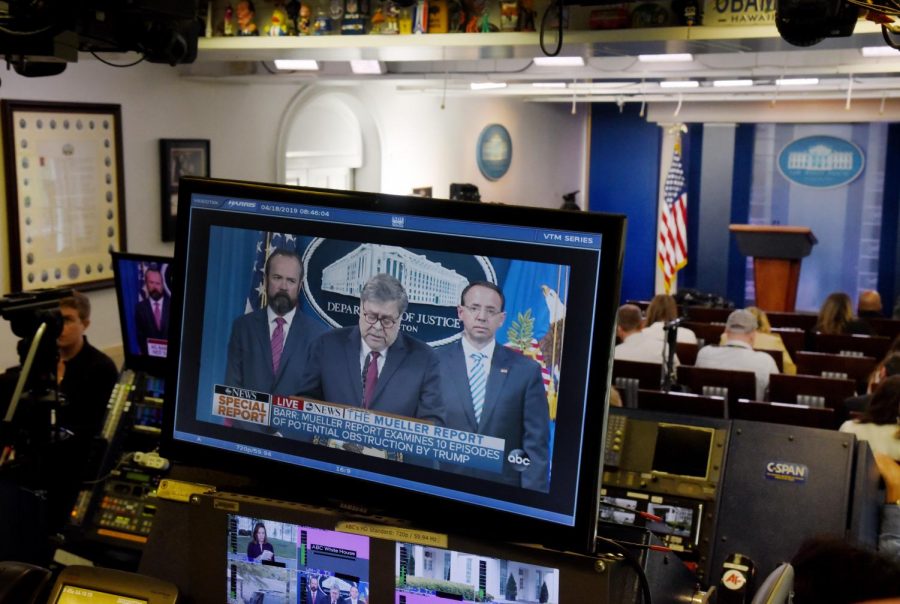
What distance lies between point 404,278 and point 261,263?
0.23m

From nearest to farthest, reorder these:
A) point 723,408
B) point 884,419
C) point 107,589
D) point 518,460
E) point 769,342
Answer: point 518,460 < point 107,589 < point 884,419 < point 723,408 < point 769,342

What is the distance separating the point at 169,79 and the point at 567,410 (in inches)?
267

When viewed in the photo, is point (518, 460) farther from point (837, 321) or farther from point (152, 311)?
point (837, 321)

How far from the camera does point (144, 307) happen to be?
3449 mm

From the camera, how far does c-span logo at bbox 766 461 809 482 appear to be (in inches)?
101

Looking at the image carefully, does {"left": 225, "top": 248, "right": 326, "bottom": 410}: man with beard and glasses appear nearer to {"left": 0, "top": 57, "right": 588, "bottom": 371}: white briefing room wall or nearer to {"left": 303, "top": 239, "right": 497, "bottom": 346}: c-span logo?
{"left": 303, "top": 239, "right": 497, "bottom": 346}: c-span logo

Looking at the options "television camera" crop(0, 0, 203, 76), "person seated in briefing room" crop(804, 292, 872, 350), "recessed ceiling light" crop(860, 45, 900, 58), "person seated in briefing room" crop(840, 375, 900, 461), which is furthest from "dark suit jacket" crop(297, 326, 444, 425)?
"person seated in briefing room" crop(804, 292, 872, 350)

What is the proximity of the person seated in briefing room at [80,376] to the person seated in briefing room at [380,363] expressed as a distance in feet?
11.5

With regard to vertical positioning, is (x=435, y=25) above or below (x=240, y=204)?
above

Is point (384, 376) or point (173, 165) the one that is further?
point (173, 165)

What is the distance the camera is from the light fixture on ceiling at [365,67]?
757 cm

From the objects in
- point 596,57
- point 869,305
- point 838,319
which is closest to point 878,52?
point 596,57

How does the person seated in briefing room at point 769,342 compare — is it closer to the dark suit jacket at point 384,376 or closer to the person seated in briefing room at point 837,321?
the person seated in briefing room at point 837,321

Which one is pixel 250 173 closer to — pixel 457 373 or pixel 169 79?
pixel 169 79
